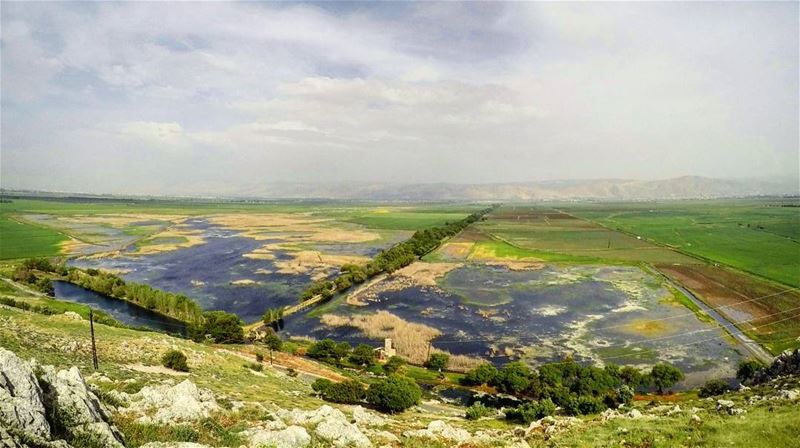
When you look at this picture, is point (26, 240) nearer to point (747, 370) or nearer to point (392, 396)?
point (392, 396)

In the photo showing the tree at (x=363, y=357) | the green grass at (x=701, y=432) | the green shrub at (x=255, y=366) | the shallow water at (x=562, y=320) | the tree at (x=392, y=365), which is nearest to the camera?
the green grass at (x=701, y=432)

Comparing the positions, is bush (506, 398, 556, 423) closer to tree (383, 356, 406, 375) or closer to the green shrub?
tree (383, 356, 406, 375)

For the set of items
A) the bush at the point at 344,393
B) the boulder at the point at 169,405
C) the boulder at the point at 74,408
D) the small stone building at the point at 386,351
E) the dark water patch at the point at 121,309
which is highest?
the boulder at the point at 74,408

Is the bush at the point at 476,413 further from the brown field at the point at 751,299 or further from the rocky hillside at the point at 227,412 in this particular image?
the brown field at the point at 751,299

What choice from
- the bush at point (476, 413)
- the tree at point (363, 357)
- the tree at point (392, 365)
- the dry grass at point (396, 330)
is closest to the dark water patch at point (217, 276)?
the dry grass at point (396, 330)

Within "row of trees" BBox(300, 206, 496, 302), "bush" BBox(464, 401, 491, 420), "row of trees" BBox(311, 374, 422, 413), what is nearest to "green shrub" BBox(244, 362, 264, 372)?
"row of trees" BBox(311, 374, 422, 413)

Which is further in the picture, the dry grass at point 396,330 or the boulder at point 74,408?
the dry grass at point 396,330

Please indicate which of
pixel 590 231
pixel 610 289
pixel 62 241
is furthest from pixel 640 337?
pixel 62 241
